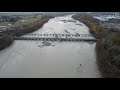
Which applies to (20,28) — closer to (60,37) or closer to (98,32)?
(60,37)

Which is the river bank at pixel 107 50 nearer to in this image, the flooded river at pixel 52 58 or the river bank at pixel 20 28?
the flooded river at pixel 52 58

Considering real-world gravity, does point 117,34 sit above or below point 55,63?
above

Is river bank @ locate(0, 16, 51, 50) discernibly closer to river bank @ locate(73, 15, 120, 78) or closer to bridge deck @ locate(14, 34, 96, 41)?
bridge deck @ locate(14, 34, 96, 41)

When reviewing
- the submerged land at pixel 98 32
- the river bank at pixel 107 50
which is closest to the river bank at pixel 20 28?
the submerged land at pixel 98 32
